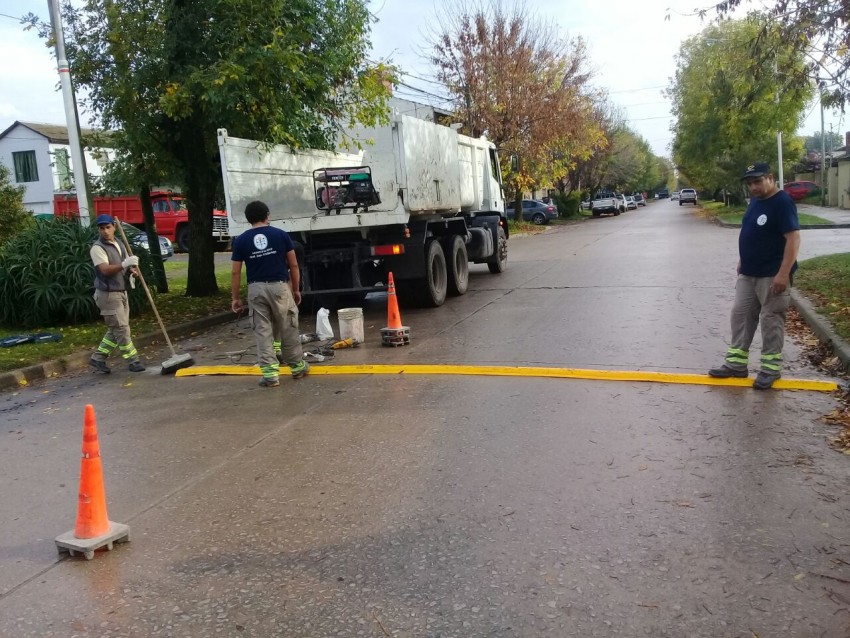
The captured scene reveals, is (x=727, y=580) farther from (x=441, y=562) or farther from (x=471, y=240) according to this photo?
(x=471, y=240)

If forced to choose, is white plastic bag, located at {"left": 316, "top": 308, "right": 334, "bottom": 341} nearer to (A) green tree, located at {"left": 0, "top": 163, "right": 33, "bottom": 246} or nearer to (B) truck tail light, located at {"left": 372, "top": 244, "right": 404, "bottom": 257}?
(B) truck tail light, located at {"left": 372, "top": 244, "right": 404, "bottom": 257}

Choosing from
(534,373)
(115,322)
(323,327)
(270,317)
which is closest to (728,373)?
(534,373)

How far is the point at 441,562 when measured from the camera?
11.5ft

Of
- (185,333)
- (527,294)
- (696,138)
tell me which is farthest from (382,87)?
(696,138)

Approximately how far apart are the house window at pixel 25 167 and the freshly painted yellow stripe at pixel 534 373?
38330 mm

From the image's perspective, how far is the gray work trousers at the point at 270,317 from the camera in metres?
7.32

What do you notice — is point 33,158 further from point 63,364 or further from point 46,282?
point 63,364

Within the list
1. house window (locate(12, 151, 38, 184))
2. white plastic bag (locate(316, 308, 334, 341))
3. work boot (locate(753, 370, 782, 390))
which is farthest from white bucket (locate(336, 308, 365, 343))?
house window (locate(12, 151, 38, 184))

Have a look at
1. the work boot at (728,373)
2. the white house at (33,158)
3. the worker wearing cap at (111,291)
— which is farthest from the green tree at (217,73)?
the white house at (33,158)

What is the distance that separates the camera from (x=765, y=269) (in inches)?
245

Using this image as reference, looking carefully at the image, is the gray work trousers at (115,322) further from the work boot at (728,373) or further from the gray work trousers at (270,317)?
the work boot at (728,373)

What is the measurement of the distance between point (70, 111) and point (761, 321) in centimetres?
1021

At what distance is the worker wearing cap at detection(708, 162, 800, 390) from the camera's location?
6055mm

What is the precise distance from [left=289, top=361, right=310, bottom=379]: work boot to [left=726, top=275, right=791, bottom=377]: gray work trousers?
4138 millimetres
